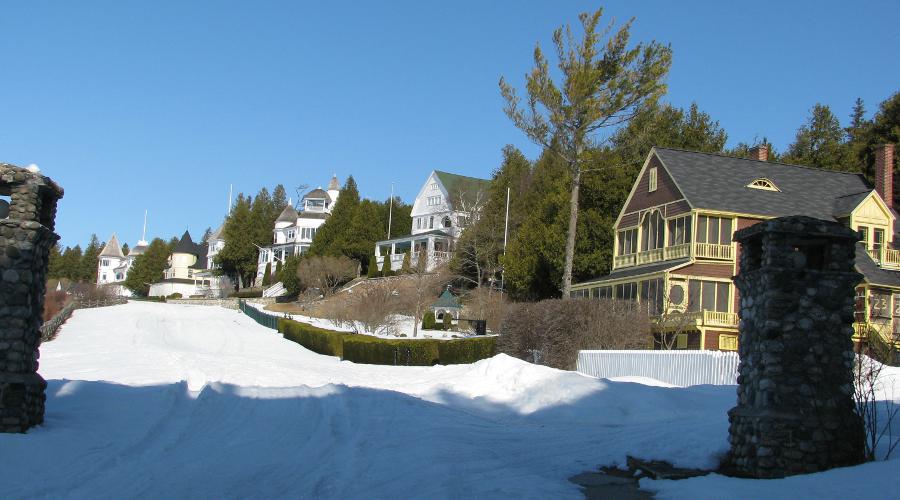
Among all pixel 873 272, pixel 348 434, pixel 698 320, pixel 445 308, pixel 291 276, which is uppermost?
pixel 291 276

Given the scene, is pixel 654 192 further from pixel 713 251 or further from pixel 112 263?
pixel 112 263

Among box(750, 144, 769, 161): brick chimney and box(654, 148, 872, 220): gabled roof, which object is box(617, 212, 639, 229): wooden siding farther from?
box(750, 144, 769, 161): brick chimney

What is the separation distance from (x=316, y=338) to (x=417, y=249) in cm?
3135

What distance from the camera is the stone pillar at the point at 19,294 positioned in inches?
505

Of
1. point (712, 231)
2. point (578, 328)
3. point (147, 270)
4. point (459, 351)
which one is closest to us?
point (578, 328)

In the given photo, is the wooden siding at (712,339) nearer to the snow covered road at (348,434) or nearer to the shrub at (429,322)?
the snow covered road at (348,434)

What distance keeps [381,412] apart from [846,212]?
2601 cm

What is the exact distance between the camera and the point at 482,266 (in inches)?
2296

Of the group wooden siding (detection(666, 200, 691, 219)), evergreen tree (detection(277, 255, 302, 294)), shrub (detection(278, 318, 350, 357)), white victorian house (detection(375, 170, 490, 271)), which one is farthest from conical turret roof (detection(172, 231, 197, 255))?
wooden siding (detection(666, 200, 691, 219))

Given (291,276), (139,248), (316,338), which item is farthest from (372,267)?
(139,248)

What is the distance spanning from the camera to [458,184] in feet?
251

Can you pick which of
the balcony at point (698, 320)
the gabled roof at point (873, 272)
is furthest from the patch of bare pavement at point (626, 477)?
the gabled roof at point (873, 272)

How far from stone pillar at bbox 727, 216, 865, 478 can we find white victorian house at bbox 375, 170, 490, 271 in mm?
55085

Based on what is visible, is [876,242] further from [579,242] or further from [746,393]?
[746,393]
